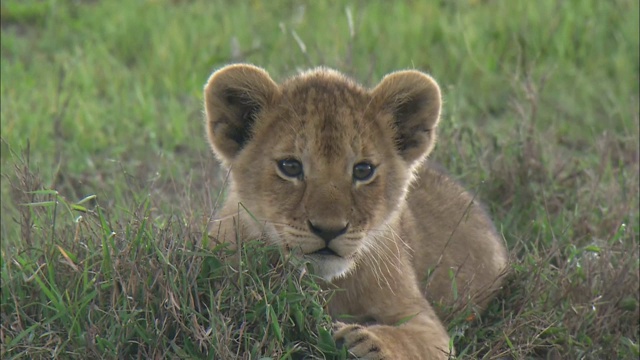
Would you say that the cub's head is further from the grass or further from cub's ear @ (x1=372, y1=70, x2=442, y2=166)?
the grass

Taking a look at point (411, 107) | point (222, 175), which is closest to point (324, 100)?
point (411, 107)

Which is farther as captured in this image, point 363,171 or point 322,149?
point 363,171

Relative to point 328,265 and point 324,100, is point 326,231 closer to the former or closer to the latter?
point 328,265

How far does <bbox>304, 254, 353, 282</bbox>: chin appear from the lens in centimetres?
406

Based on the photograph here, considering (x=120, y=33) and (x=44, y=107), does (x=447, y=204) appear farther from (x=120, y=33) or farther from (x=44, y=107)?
(x=120, y=33)

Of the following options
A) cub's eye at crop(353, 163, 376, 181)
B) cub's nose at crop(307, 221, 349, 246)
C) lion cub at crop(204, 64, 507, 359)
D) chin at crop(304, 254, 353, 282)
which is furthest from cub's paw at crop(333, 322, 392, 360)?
cub's eye at crop(353, 163, 376, 181)

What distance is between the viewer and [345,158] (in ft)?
13.6

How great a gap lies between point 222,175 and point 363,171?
4.24ft

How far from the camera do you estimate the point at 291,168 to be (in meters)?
4.17

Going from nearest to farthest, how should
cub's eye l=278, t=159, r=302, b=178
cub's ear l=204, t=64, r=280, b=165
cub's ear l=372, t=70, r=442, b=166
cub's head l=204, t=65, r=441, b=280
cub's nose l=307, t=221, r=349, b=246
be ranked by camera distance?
cub's nose l=307, t=221, r=349, b=246 < cub's head l=204, t=65, r=441, b=280 < cub's eye l=278, t=159, r=302, b=178 < cub's ear l=204, t=64, r=280, b=165 < cub's ear l=372, t=70, r=442, b=166

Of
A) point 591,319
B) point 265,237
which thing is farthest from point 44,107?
point 591,319

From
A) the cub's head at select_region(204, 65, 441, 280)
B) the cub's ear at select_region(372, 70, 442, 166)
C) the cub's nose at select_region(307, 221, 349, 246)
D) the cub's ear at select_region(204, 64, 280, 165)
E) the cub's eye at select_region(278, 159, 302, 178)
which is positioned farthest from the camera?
the cub's ear at select_region(372, 70, 442, 166)

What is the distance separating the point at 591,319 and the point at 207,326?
178cm

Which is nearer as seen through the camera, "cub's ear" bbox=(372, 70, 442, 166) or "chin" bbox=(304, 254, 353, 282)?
"chin" bbox=(304, 254, 353, 282)
